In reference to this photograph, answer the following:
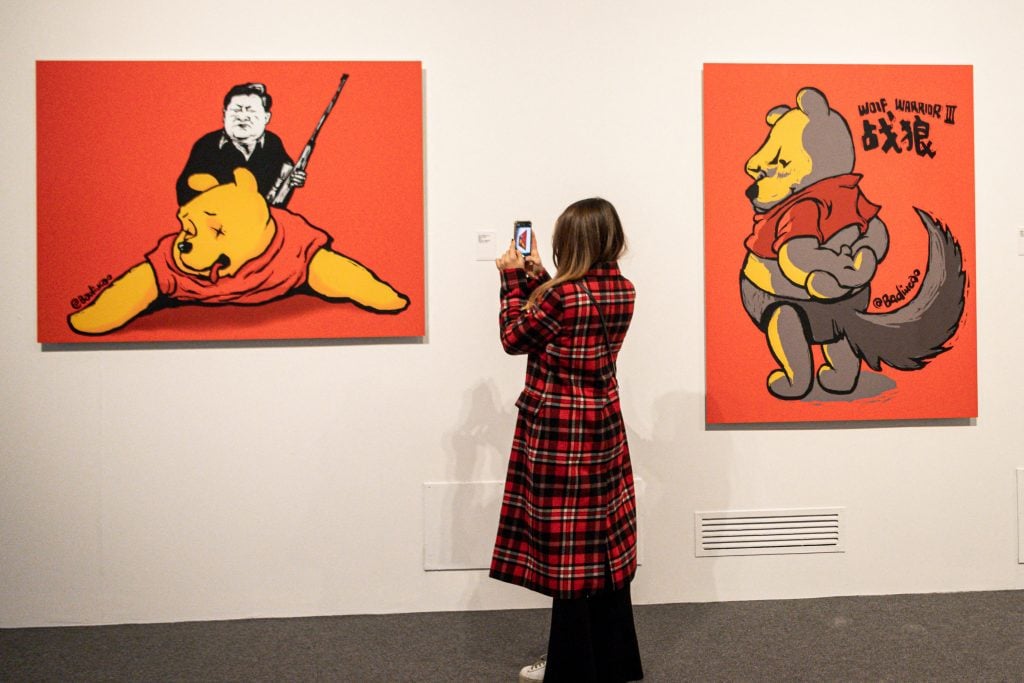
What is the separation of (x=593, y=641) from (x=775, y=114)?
6.98 feet

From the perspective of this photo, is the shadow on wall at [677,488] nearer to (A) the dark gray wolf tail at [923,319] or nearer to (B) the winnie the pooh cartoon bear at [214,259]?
(A) the dark gray wolf tail at [923,319]

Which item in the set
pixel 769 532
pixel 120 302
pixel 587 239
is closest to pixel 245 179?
pixel 120 302

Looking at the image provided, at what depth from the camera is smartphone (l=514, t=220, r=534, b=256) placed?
235 centimetres

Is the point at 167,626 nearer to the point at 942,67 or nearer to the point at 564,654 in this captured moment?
the point at 564,654

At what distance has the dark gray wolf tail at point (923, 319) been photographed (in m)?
2.97

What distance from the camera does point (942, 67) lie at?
2973mm

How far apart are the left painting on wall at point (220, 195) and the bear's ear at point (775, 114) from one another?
1401 millimetres

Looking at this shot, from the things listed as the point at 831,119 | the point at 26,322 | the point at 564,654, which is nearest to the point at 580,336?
the point at 564,654

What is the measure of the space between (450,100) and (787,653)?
2384 mm

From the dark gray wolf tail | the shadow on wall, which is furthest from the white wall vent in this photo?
the dark gray wolf tail

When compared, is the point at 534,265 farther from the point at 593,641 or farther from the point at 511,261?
the point at 593,641

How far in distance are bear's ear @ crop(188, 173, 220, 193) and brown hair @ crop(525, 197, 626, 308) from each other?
1448 millimetres

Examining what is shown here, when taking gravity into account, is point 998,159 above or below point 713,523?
above

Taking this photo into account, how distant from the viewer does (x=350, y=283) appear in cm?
286
